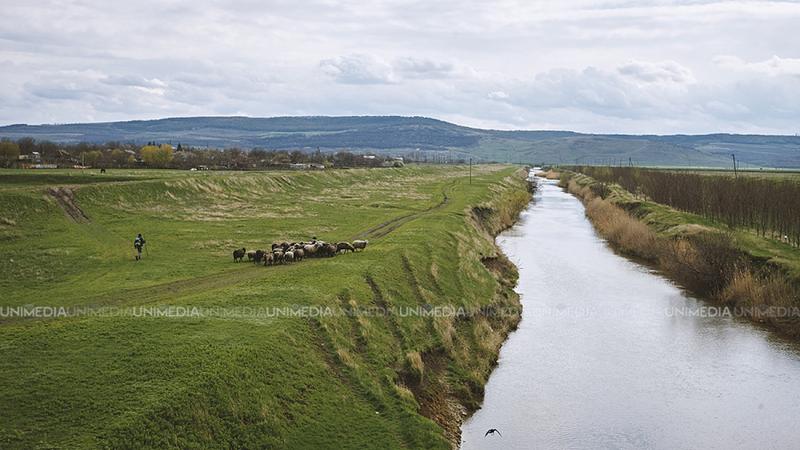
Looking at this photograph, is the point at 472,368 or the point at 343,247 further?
the point at 343,247

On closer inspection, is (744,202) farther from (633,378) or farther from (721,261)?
(633,378)

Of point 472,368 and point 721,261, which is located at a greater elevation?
point 721,261

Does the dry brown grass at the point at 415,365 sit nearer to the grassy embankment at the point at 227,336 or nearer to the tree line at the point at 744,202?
the grassy embankment at the point at 227,336

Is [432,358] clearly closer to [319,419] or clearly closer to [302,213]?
[319,419]

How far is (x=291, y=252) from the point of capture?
140 feet

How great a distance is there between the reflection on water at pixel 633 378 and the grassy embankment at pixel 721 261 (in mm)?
1828

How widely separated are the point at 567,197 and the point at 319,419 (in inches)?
5223

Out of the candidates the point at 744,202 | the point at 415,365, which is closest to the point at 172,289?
the point at 415,365

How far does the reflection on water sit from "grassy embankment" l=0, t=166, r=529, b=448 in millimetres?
1983

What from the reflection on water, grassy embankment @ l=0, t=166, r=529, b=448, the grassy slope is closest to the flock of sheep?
grassy embankment @ l=0, t=166, r=529, b=448

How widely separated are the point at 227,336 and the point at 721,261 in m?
38.7

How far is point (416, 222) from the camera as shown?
63.5 m

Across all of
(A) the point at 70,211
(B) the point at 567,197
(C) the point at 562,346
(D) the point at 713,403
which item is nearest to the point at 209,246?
(A) the point at 70,211

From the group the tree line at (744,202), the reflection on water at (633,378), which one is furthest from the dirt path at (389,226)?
the tree line at (744,202)
